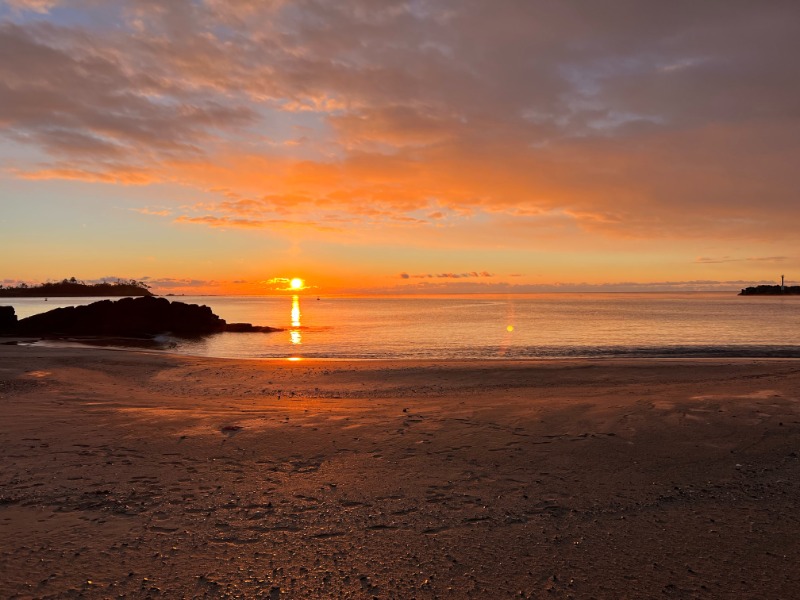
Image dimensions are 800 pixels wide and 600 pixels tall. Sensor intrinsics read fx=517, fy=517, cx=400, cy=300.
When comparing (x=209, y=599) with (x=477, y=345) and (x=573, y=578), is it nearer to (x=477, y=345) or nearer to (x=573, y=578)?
(x=573, y=578)

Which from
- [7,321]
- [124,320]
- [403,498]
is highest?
[7,321]

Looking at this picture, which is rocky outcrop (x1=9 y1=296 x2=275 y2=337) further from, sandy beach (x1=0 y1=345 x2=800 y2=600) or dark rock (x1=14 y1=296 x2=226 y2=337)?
sandy beach (x1=0 y1=345 x2=800 y2=600)

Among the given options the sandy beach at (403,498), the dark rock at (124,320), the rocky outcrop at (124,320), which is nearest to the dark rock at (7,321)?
the rocky outcrop at (124,320)

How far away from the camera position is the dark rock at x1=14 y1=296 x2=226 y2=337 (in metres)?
48.0

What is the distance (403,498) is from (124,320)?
2039 inches

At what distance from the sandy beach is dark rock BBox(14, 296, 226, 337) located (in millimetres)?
38841

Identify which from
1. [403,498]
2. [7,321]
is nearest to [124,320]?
[7,321]

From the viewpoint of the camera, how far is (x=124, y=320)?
168 ft

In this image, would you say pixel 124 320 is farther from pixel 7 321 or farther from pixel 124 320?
pixel 7 321

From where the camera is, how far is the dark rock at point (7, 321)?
1781 inches

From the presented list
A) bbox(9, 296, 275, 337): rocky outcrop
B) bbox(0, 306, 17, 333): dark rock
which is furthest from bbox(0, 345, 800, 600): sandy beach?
bbox(0, 306, 17, 333): dark rock

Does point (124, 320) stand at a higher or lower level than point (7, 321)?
lower

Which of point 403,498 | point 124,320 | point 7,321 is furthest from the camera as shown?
point 124,320

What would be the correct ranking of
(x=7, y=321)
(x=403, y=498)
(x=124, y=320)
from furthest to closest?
(x=124, y=320)
(x=7, y=321)
(x=403, y=498)
